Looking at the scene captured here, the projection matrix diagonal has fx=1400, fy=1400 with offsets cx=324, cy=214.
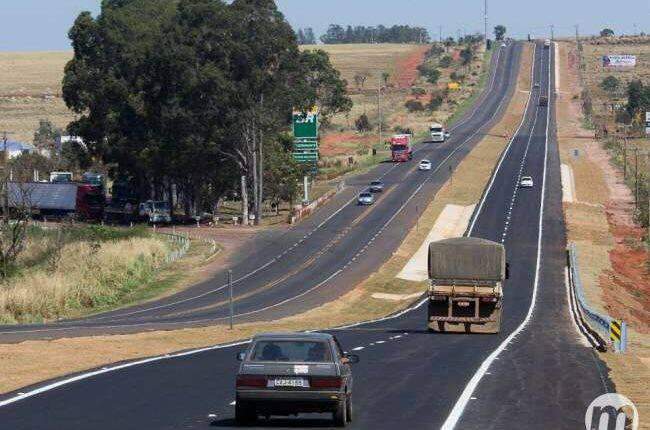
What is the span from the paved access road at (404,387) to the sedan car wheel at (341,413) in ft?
1.75

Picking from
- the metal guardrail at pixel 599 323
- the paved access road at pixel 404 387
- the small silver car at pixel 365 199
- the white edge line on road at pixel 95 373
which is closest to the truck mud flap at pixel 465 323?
the paved access road at pixel 404 387

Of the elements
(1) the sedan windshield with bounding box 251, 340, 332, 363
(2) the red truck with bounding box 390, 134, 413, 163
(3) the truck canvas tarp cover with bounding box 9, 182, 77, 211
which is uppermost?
(1) the sedan windshield with bounding box 251, 340, 332, 363

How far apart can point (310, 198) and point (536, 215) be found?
2280 cm

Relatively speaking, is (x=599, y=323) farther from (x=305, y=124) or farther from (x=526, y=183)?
(x=526, y=183)

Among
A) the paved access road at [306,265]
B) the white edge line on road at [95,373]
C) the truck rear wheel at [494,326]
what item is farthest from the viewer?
the paved access road at [306,265]

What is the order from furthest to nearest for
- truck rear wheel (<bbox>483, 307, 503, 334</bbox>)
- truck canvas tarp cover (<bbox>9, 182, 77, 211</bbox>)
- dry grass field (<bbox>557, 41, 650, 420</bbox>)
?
truck canvas tarp cover (<bbox>9, 182, 77, 211</bbox>), truck rear wheel (<bbox>483, 307, 503, 334</bbox>), dry grass field (<bbox>557, 41, 650, 420</bbox>)

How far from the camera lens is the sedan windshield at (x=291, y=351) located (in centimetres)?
2073

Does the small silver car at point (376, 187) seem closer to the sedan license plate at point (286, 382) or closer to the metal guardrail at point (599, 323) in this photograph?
the metal guardrail at point (599, 323)

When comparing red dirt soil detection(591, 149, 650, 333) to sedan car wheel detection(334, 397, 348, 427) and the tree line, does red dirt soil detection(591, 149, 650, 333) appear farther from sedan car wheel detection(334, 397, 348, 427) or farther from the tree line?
sedan car wheel detection(334, 397, 348, 427)

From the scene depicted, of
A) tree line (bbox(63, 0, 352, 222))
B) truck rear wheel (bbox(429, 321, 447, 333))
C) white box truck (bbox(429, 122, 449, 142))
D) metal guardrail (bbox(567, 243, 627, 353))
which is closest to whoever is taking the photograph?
metal guardrail (bbox(567, 243, 627, 353))

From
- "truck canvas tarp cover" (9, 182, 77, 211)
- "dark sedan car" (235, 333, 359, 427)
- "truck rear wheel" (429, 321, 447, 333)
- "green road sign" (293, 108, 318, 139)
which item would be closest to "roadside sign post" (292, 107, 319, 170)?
"green road sign" (293, 108, 318, 139)

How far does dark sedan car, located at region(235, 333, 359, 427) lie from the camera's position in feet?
66.6

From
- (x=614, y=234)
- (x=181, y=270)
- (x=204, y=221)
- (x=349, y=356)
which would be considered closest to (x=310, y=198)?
(x=204, y=221)

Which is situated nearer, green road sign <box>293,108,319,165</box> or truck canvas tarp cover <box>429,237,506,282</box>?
truck canvas tarp cover <box>429,237,506,282</box>
